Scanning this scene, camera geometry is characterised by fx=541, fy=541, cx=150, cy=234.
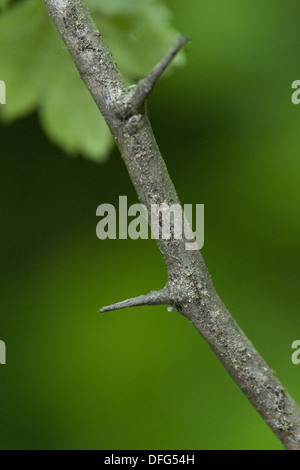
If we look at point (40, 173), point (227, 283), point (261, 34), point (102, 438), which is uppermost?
point (261, 34)

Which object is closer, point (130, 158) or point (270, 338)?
point (130, 158)

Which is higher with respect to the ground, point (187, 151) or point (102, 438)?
point (187, 151)

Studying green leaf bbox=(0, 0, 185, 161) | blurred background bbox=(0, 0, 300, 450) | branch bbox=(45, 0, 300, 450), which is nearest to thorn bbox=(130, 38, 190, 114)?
branch bbox=(45, 0, 300, 450)

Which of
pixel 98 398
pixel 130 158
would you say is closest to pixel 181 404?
pixel 98 398

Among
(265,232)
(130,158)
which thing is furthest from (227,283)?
(130,158)

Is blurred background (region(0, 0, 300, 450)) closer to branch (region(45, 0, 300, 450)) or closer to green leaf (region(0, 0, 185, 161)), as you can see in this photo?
green leaf (region(0, 0, 185, 161))

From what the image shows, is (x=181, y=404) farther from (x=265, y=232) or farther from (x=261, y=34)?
(x=261, y=34)

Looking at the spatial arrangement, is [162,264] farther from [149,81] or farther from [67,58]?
[149,81]

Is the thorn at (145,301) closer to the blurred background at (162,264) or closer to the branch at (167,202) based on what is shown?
the branch at (167,202)
